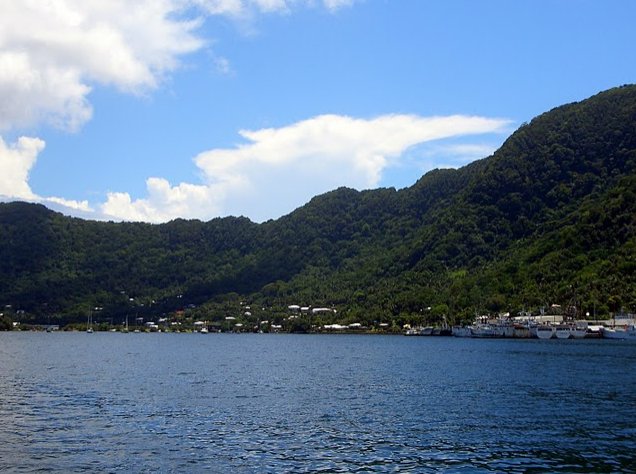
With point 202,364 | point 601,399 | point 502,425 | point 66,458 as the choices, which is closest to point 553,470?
point 502,425

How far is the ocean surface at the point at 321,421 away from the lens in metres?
39.2

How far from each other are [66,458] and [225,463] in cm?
941

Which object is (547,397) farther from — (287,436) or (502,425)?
(287,436)

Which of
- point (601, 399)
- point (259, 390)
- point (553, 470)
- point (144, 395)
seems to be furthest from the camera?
point (259, 390)

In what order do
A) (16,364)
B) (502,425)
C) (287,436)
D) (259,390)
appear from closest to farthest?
(287,436)
(502,425)
(259,390)
(16,364)

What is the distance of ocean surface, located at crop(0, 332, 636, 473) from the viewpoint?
39.2 metres

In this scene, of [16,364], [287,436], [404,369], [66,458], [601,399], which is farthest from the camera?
[16,364]

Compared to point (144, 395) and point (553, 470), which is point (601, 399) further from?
point (144, 395)

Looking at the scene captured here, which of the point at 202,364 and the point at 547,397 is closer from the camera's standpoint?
the point at 547,397

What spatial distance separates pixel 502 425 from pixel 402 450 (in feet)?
39.6

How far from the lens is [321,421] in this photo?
175 ft

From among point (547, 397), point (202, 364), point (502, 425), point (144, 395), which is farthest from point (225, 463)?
point (202, 364)

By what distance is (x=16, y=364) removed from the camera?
113 meters

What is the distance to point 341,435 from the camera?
47.2 meters
